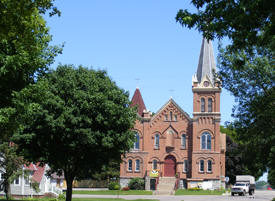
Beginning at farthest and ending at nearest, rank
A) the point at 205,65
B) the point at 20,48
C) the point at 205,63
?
the point at 205,63
the point at 205,65
the point at 20,48

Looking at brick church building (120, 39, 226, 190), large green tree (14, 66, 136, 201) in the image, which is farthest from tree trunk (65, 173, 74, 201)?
brick church building (120, 39, 226, 190)

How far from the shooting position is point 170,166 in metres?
66.4

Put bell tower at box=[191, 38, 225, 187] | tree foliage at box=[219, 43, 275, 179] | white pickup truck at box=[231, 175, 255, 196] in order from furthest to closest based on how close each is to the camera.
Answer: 1. bell tower at box=[191, 38, 225, 187]
2. white pickup truck at box=[231, 175, 255, 196]
3. tree foliage at box=[219, 43, 275, 179]

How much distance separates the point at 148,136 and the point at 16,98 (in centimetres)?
5147

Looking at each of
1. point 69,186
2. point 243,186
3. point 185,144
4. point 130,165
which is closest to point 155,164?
point 130,165

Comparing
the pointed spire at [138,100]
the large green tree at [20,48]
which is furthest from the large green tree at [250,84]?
the pointed spire at [138,100]

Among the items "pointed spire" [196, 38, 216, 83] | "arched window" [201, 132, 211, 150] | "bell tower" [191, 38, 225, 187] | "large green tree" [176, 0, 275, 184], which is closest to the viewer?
"large green tree" [176, 0, 275, 184]

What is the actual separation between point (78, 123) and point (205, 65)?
41.9 metres

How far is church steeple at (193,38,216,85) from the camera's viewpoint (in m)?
66.9

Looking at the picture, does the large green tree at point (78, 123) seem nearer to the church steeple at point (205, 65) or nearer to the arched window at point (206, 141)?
the arched window at point (206, 141)

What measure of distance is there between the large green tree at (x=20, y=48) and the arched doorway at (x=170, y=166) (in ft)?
162

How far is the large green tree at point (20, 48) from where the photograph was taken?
14.7 metres

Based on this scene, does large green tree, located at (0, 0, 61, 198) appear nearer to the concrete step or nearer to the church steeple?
the concrete step

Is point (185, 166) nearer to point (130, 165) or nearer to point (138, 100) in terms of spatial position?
point (130, 165)
